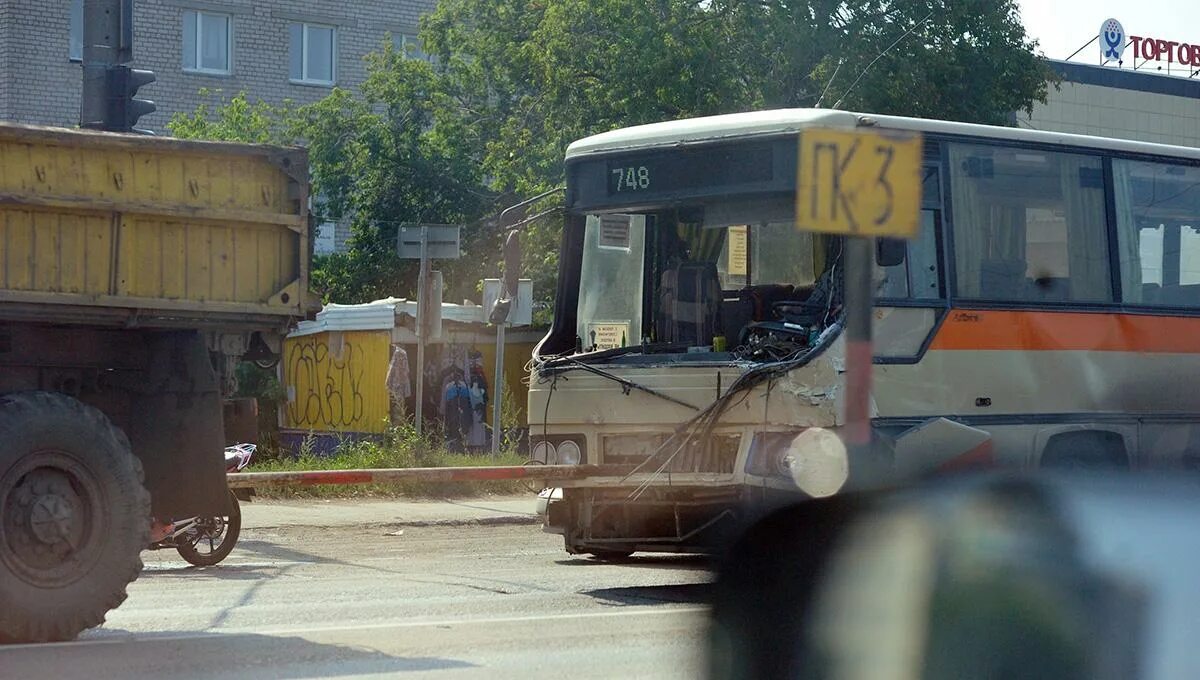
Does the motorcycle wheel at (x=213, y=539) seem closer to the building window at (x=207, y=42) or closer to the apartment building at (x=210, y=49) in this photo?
the apartment building at (x=210, y=49)

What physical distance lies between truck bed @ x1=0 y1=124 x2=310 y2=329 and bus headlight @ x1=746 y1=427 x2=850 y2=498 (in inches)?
108

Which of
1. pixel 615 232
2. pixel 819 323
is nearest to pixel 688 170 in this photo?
pixel 615 232

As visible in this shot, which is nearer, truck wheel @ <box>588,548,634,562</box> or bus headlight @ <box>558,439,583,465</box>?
bus headlight @ <box>558,439,583,465</box>

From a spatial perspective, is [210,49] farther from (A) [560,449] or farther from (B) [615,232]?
(A) [560,449]

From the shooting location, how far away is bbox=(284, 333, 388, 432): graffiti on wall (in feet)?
88.2

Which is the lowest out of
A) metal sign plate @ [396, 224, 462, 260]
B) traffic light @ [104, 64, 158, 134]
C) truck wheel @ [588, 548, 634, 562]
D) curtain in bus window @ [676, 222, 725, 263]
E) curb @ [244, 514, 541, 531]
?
curb @ [244, 514, 541, 531]

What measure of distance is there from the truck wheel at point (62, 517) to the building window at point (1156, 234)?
263 inches

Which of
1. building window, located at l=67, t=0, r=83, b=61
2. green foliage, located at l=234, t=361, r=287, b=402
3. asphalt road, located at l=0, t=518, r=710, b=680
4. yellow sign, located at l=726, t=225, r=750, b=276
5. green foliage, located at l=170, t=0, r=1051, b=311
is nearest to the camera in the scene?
asphalt road, located at l=0, t=518, r=710, b=680

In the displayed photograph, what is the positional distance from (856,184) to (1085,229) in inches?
243

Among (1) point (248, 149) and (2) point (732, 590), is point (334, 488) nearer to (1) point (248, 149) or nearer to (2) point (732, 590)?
(1) point (248, 149)

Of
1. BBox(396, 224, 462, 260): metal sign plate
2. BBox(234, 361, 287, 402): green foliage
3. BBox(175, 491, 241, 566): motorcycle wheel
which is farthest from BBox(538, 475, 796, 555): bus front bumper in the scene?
BBox(234, 361, 287, 402): green foliage

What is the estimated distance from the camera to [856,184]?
17.6 feet

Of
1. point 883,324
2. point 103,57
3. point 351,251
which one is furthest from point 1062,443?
point 351,251

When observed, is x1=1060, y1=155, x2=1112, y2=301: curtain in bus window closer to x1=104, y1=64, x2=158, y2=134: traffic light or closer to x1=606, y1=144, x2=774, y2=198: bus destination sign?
x1=606, y1=144, x2=774, y2=198: bus destination sign
